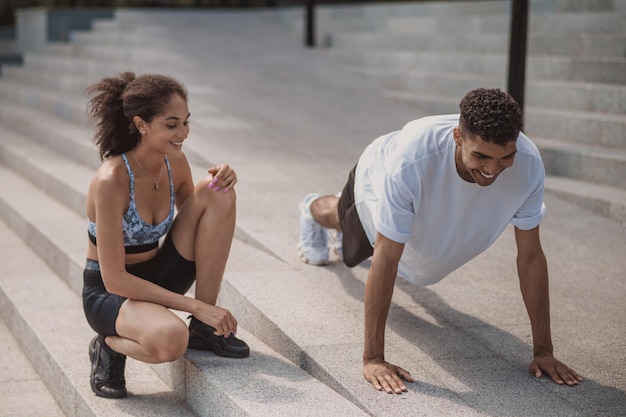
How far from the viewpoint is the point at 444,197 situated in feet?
10.9

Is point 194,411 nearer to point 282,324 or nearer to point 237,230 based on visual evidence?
point 282,324

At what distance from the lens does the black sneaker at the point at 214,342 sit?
144 inches

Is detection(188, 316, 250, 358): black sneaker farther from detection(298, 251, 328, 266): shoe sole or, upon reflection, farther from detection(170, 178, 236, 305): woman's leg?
detection(298, 251, 328, 266): shoe sole

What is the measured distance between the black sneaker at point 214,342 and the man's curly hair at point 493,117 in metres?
1.33

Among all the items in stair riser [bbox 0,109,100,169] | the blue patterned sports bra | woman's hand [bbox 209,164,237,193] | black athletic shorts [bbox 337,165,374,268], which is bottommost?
stair riser [bbox 0,109,100,169]

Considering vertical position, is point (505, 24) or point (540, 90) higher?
point (505, 24)

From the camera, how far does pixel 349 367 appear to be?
339 centimetres

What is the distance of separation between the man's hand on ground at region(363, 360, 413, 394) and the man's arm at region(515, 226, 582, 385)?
1.67 feet

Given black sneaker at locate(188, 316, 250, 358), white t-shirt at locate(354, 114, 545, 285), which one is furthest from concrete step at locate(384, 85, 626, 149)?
black sneaker at locate(188, 316, 250, 358)

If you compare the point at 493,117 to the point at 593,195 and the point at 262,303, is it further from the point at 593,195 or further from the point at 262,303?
the point at 593,195

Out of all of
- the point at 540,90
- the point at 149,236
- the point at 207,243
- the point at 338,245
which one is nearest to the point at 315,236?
the point at 338,245

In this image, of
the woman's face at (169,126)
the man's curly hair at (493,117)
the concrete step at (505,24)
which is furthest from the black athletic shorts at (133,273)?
the concrete step at (505,24)

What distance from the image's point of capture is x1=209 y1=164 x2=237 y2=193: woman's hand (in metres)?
3.64

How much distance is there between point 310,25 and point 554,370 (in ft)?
27.4
